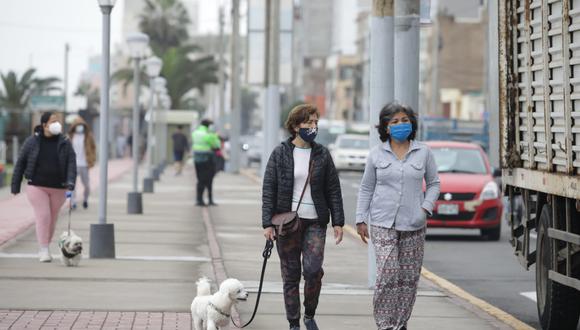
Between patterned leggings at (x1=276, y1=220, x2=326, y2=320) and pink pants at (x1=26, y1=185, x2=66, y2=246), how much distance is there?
21.3ft

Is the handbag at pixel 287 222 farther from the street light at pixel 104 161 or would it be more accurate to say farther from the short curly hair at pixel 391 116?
the street light at pixel 104 161

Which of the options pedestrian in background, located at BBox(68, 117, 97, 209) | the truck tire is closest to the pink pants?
the truck tire

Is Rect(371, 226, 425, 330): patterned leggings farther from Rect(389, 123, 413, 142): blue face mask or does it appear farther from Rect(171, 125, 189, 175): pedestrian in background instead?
Rect(171, 125, 189, 175): pedestrian in background

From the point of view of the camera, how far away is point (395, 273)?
1006cm

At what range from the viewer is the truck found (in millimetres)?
10359

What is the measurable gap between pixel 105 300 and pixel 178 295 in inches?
32.8

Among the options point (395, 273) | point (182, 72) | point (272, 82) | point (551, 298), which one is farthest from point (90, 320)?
point (182, 72)

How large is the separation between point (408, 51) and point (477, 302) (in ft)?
8.09

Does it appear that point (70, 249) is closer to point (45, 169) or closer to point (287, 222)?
point (45, 169)

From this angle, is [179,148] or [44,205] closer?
[44,205]

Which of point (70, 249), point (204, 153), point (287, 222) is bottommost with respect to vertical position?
point (70, 249)

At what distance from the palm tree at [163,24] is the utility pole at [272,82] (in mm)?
68301

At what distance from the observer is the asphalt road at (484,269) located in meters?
14.6

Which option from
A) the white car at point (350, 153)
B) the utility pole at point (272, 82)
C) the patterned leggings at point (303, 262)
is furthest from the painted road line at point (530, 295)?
the white car at point (350, 153)
